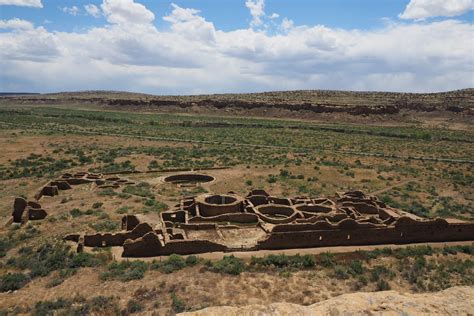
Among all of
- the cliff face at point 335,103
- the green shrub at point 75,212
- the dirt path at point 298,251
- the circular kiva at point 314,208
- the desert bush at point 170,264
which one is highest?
the cliff face at point 335,103

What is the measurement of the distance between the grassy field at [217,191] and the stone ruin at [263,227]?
1717mm

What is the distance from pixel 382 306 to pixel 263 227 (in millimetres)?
16843

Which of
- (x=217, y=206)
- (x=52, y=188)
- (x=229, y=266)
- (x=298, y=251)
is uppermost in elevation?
(x=217, y=206)

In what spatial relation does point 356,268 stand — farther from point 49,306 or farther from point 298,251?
point 49,306

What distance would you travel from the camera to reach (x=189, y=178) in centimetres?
3950

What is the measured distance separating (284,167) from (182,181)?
11.9m

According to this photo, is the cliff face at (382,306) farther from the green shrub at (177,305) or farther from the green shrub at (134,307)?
the green shrub at (134,307)

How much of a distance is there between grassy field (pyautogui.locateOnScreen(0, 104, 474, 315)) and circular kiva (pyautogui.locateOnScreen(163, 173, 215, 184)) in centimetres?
147

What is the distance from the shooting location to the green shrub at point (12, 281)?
17.0 m

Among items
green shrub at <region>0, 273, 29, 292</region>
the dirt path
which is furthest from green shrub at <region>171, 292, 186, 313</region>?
green shrub at <region>0, 273, 29, 292</region>

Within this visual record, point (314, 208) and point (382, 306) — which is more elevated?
point (382, 306)

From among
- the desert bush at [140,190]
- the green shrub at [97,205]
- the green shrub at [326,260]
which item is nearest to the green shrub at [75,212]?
the green shrub at [97,205]

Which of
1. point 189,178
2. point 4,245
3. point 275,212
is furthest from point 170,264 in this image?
point 189,178

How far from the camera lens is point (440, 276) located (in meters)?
19.0
